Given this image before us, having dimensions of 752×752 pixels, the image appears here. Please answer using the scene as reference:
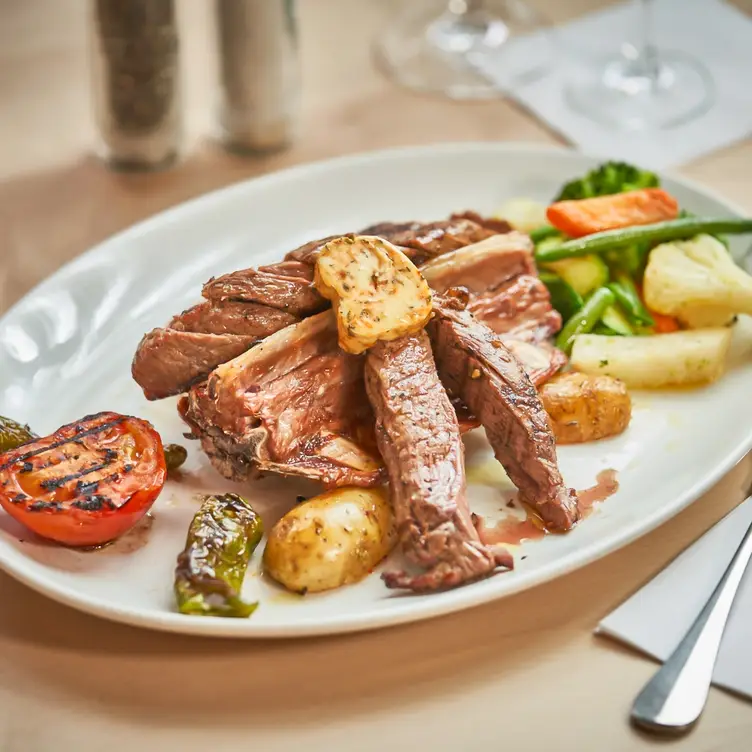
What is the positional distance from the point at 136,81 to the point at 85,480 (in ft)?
7.55

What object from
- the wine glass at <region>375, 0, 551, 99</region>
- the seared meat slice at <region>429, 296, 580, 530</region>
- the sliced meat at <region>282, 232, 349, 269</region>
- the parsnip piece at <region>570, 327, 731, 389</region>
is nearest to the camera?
the seared meat slice at <region>429, 296, 580, 530</region>

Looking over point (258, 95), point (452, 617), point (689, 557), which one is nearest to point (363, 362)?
point (452, 617)

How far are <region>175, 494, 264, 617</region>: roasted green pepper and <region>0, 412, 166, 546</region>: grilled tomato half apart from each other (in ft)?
0.59

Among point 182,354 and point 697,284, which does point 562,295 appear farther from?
point 182,354

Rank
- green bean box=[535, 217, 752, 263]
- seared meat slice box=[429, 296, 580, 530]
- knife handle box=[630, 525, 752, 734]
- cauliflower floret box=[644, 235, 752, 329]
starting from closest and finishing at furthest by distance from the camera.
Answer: knife handle box=[630, 525, 752, 734] < seared meat slice box=[429, 296, 580, 530] < cauliflower floret box=[644, 235, 752, 329] < green bean box=[535, 217, 752, 263]

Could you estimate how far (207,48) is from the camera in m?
5.89

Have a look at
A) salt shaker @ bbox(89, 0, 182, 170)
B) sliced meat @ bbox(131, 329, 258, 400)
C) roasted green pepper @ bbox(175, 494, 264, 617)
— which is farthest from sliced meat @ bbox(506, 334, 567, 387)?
salt shaker @ bbox(89, 0, 182, 170)

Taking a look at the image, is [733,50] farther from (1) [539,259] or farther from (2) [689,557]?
(2) [689,557]

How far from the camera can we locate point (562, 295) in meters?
3.89

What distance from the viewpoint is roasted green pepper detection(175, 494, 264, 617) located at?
266 cm

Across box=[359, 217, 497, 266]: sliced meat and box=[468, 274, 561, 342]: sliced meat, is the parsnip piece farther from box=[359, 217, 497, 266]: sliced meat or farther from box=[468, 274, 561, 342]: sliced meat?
box=[359, 217, 497, 266]: sliced meat

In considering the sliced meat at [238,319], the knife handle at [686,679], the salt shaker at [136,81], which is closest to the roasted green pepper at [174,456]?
the sliced meat at [238,319]

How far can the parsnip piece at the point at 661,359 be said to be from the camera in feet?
11.6

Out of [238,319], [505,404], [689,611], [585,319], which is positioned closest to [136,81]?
[238,319]
